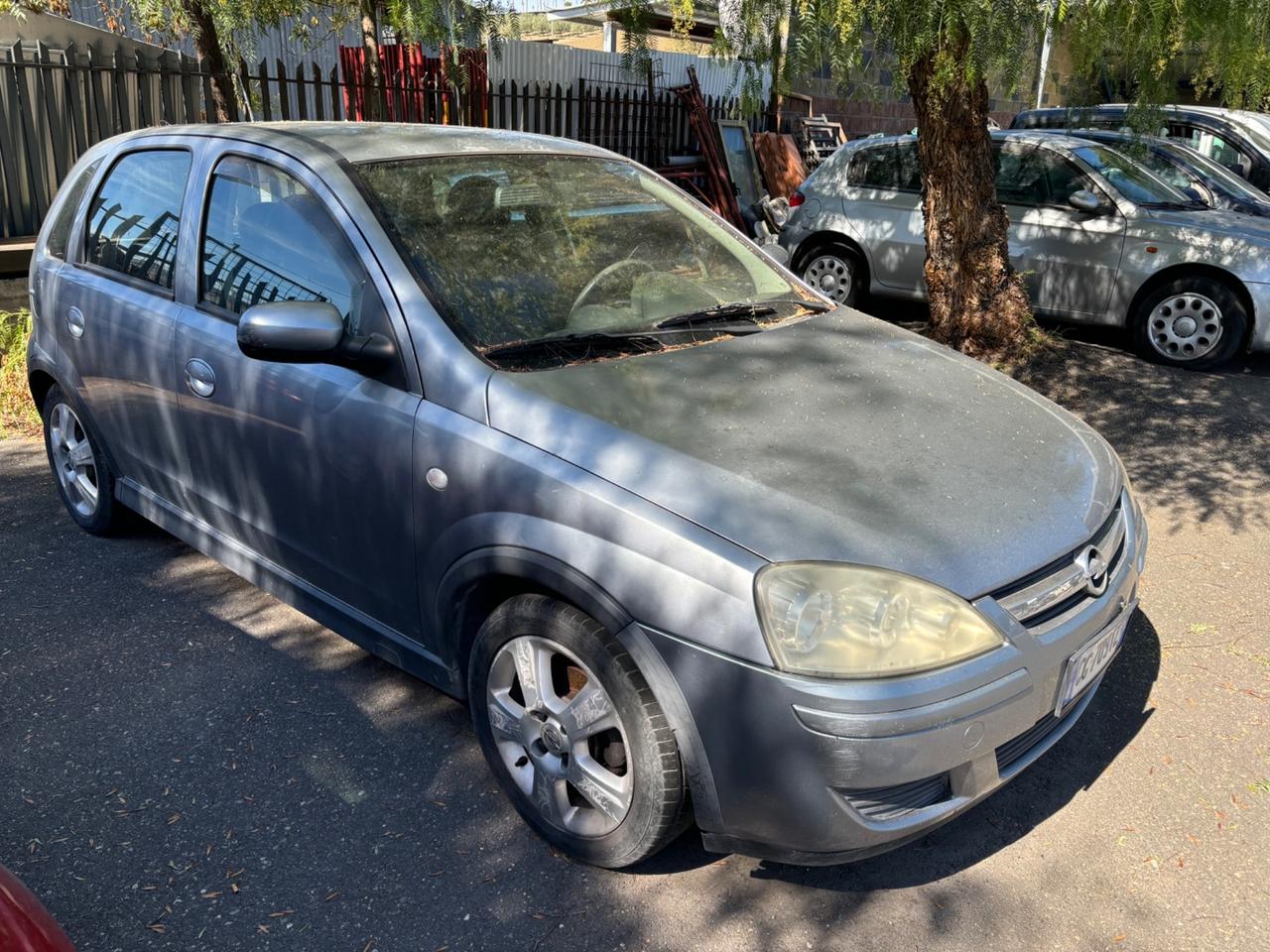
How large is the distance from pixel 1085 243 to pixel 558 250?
19.0 ft

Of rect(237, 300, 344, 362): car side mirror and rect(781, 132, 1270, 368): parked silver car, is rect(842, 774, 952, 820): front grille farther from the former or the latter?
rect(781, 132, 1270, 368): parked silver car

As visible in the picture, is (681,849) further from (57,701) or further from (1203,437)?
(1203,437)

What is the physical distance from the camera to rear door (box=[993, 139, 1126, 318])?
7809mm

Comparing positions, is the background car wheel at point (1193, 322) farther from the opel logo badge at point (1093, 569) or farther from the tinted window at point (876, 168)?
the opel logo badge at point (1093, 569)

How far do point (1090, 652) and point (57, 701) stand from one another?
3.24 m

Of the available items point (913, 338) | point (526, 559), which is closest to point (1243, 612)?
point (913, 338)

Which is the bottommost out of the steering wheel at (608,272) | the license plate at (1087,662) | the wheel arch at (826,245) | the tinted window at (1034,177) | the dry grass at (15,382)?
the dry grass at (15,382)

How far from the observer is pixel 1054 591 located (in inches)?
102

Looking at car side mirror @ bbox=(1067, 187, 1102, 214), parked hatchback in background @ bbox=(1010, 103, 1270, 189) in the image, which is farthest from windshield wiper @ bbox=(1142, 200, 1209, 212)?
parked hatchback in background @ bbox=(1010, 103, 1270, 189)

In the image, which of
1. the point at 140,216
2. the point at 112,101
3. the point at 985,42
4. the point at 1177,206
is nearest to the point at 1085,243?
the point at 1177,206

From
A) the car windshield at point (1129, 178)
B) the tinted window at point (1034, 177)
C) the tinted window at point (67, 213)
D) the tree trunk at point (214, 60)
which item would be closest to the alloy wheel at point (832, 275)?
the tinted window at point (1034, 177)

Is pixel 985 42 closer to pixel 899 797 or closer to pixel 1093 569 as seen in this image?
pixel 1093 569

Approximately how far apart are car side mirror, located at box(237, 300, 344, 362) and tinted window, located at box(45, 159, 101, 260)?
6.93 feet

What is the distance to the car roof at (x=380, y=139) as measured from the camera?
3.48 meters
